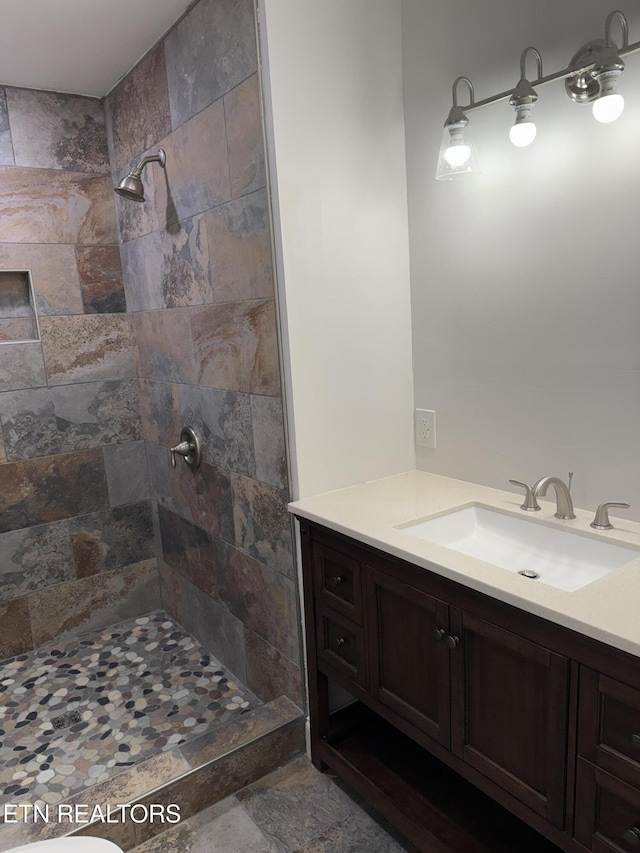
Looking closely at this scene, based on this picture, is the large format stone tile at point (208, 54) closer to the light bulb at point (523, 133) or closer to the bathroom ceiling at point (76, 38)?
the bathroom ceiling at point (76, 38)

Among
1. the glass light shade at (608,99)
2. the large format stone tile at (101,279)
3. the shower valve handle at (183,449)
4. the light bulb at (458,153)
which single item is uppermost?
the glass light shade at (608,99)

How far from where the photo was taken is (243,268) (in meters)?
2.03

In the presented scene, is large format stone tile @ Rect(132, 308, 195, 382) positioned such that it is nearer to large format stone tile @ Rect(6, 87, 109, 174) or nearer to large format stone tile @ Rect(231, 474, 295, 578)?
large format stone tile @ Rect(231, 474, 295, 578)

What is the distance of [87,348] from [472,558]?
6.87 feet

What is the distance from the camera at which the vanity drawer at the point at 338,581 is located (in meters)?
1.76

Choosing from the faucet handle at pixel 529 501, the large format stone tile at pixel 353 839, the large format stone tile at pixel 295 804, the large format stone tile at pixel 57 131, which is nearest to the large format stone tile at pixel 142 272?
the large format stone tile at pixel 57 131

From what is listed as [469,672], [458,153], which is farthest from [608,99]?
[469,672]

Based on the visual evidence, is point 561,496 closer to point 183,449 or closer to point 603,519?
point 603,519

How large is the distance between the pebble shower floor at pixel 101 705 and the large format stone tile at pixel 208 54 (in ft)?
7.11

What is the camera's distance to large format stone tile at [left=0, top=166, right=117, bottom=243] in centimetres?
258

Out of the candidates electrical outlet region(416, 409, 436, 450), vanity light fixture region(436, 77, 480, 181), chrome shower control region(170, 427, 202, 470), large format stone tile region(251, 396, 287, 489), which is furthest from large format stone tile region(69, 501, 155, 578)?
vanity light fixture region(436, 77, 480, 181)

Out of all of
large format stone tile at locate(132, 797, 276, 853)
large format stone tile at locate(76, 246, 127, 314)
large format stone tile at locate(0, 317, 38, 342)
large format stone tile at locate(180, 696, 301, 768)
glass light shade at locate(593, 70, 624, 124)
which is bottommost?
large format stone tile at locate(132, 797, 276, 853)

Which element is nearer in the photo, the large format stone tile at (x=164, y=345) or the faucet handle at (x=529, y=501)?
the faucet handle at (x=529, y=501)

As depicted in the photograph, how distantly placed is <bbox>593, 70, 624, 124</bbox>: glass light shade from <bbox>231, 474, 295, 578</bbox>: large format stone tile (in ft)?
4.48
